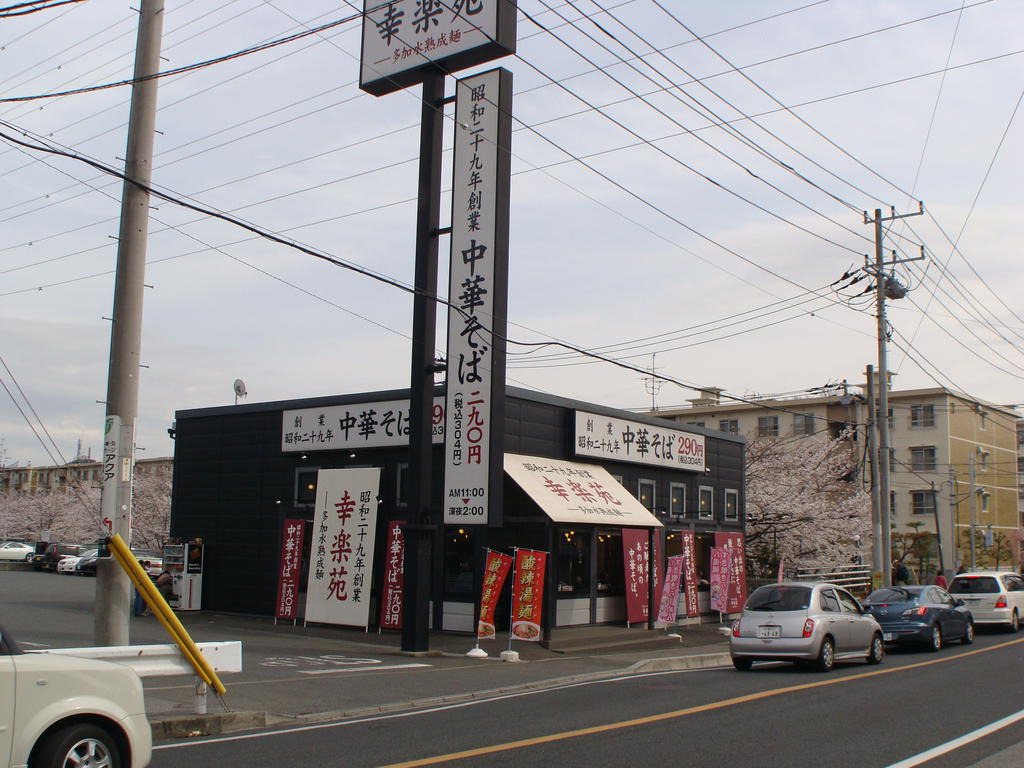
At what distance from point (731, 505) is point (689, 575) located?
5.38 m

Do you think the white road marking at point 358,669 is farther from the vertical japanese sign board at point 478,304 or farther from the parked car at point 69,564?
the parked car at point 69,564

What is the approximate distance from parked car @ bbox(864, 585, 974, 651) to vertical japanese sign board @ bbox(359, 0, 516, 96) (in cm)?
1425

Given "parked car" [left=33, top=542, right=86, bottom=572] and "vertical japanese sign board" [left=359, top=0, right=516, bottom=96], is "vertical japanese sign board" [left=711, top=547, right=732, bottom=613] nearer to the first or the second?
"vertical japanese sign board" [left=359, top=0, right=516, bottom=96]

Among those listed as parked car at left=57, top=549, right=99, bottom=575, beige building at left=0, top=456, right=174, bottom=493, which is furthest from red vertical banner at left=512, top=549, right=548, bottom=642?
beige building at left=0, top=456, right=174, bottom=493

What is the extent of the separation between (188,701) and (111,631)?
4.29ft

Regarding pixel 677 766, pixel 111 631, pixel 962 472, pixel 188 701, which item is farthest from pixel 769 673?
pixel 962 472

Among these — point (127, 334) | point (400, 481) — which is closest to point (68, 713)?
point (127, 334)

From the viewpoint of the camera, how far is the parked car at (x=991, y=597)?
27.2m

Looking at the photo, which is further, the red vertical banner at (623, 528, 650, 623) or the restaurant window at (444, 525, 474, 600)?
the red vertical banner at (623, 528, 650, 623)

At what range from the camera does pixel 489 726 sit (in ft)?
36.0

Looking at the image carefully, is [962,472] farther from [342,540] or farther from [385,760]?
[385,760]

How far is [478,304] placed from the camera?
19.3 metres

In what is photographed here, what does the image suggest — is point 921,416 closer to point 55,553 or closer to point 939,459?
point 939,459

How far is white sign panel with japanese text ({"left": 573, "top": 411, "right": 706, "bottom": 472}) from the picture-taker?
24.6 metres
